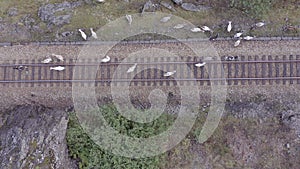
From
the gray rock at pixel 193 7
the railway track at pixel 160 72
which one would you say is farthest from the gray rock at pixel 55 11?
the gray rock at pixel 193 7

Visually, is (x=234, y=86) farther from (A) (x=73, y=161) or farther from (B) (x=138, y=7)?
(A) (x=73, y=161)

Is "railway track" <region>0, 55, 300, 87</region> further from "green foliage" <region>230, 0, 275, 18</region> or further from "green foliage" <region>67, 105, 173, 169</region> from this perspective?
"green foliage" <region>230, 0, 275, 18</region>

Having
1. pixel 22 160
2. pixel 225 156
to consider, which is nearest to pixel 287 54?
pixel 225 156

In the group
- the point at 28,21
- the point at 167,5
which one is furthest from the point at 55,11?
the point at 167,5

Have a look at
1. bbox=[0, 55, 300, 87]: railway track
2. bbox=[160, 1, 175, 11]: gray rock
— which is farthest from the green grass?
bbox=[160, 1, 175, 11]: gray rock

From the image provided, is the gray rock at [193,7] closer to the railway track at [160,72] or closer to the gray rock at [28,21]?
the railway track at [160,72]

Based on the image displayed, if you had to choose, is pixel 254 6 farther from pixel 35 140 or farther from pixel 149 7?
pixel 35 140

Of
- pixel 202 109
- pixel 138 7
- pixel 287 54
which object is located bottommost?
pixel 202 109
